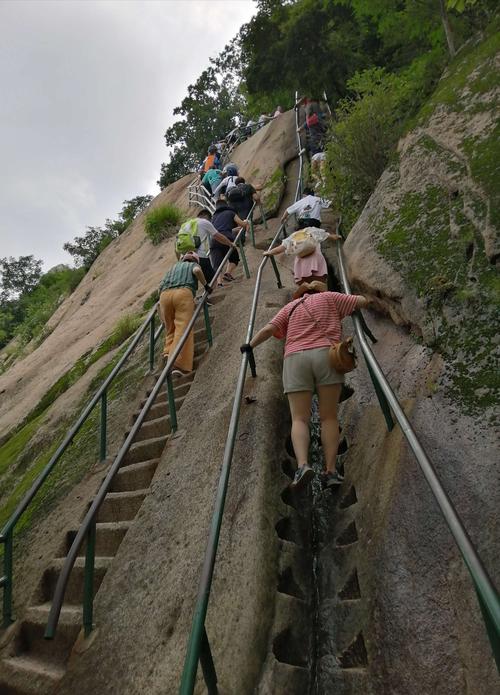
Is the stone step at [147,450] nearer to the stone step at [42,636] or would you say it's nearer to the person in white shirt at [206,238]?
the stone step at [42,636]

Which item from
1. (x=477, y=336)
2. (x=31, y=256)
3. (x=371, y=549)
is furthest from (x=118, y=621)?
(x=31, y=256)

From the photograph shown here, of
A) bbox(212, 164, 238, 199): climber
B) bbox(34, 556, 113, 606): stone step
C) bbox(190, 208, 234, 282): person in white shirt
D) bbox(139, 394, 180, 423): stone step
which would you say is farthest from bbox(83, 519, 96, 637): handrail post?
bbox(212, 164, 238, 199): climber

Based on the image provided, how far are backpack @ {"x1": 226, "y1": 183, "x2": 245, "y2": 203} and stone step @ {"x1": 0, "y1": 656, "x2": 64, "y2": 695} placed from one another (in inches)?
350

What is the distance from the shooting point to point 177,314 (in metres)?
6.09

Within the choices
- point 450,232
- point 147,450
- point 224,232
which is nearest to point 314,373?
point 450,232

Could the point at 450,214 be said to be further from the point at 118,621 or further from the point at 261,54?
the point at 261,54

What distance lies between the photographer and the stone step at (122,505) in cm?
419

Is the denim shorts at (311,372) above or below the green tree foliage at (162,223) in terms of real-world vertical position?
below

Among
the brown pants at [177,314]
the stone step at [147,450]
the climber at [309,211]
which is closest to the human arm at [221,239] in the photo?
the climber at [309,211]

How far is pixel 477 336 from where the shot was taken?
337 cm

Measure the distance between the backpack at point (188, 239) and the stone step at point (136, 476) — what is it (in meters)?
3.38

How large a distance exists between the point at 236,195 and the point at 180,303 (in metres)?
5.08

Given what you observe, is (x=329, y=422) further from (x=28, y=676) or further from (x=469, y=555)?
(x=28, y=676)

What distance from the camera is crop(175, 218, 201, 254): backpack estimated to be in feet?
22.7
